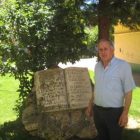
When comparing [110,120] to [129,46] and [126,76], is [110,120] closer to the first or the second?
[126,76]

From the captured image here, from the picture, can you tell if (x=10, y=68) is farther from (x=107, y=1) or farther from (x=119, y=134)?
(x=119, y=134)

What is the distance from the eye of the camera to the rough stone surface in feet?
13.0

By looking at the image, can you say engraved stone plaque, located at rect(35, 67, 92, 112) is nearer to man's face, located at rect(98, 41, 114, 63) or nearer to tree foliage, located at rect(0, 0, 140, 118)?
tree foliage, located at rect(0, 0, 140, 118)

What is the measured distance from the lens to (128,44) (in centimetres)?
1305

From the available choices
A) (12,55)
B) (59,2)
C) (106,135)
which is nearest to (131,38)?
→ (59,2)

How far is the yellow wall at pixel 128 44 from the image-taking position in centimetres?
1216

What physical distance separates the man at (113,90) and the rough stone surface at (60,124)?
1359mm

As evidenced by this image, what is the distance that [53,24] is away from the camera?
4781 mm

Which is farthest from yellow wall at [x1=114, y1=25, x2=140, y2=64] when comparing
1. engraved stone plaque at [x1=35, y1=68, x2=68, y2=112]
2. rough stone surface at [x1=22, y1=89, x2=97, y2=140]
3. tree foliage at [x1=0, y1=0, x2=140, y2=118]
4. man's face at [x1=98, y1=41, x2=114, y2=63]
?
man's face at [x1=98, y1=41, x2=114, y2=63]

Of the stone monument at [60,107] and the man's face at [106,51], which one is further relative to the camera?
the stone monument at [60,107]

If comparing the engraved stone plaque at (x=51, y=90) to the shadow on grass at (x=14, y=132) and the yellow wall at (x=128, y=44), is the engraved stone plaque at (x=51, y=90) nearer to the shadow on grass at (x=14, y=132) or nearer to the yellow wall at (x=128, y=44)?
the shadow on grass at (x=14, y=132)

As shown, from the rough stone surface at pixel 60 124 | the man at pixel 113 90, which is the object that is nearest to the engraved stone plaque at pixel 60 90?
the rough stone surface at pixel 60 124

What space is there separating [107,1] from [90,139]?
8.40ft

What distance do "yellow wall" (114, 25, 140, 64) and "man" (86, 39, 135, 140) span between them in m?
9.64
